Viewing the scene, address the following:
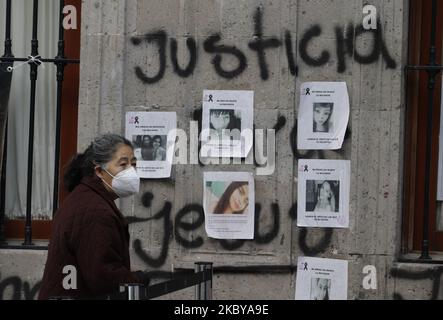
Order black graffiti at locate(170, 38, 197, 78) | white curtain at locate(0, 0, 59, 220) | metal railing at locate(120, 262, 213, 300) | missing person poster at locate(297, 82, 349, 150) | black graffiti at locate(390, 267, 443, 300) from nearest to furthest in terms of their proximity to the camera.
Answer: metal railing at locate(120, 262, 213, 300) → black graffiti at locate(390, 267, 443, 300) → missing person poster at locate(297, 82, 349, 150) → black graffiti at locate(170, 38, 197, 78) → white curtain at locate(0, 0, 59, 220)

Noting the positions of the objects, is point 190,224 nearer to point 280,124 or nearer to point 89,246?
point 280,124

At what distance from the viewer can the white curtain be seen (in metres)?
7.68

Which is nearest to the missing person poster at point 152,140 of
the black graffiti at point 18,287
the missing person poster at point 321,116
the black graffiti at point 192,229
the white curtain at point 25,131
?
the black graffiti at point 192,229

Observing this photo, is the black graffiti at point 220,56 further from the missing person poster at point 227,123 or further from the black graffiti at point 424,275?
the black graffiti at point 424,275

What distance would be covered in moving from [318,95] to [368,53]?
438 millimetres

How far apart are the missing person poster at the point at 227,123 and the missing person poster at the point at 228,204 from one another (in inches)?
6.5

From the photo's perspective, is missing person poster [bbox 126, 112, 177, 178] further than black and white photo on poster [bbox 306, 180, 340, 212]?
Yes

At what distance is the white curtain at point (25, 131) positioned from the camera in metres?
7.68

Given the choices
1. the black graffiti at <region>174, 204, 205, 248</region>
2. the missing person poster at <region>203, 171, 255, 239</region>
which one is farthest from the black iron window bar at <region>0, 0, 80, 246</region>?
the missing person poster at <region>203, 171, 255, 239</region>

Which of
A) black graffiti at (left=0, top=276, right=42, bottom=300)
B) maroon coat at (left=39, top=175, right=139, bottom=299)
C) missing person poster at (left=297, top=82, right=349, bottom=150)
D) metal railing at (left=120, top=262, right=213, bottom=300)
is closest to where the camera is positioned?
metal railing at (left=120, top=262, right=213, bottom=300)

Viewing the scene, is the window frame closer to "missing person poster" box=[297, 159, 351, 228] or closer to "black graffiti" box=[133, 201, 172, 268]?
"missing person poster" box=[297, 159, 351, 228]

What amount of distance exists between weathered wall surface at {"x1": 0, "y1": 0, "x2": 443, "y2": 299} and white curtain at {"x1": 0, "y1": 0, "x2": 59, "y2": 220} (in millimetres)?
477

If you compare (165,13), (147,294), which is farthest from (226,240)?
(147,294)

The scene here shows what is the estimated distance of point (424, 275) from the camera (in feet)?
23.1
